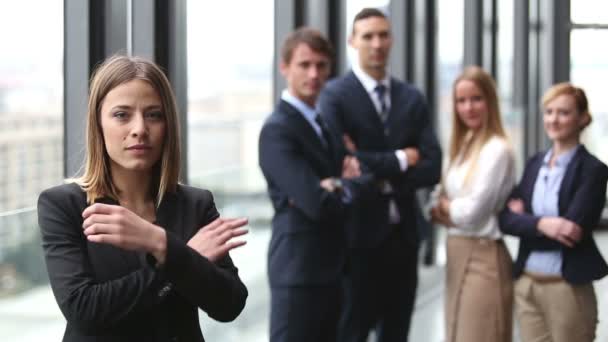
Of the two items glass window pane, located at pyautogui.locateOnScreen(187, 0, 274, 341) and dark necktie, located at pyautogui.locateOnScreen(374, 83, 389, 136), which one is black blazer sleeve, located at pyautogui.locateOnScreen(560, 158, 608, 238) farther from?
glass window pane, located at pyautogui.locateOnScreen(187, 0, 274, 341)

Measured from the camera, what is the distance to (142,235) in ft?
6.07

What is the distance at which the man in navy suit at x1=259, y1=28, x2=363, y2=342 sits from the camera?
144 inches

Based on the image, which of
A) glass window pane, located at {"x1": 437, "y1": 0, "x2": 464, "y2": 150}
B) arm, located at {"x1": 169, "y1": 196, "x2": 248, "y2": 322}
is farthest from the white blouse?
glass window pane, located at {"x1": 437, "y1": 0, "x2": 464, "y2": 150}

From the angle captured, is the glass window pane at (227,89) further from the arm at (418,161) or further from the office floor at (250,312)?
the arm at (418,161)

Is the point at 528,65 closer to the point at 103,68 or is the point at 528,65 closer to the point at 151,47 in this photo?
the point at 151,47

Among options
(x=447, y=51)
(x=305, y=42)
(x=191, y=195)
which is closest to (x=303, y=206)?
(x=305, y=42)

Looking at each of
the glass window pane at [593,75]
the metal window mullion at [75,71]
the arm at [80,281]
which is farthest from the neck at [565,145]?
the glass window pane at [593,75]

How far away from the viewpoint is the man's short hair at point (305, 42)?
150 inches

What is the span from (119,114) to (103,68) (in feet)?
0.35

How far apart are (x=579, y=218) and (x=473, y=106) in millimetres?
703

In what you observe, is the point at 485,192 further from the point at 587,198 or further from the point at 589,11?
the point at 589,11

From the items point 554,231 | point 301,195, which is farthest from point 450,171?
point 301,195

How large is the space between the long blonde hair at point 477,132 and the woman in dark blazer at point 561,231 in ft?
0.91

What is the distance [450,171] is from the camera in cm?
440
